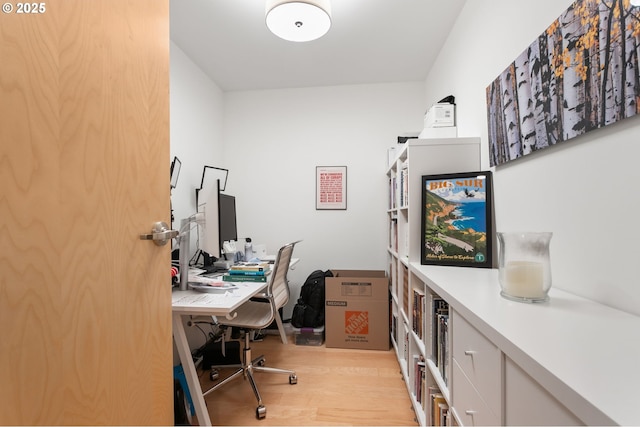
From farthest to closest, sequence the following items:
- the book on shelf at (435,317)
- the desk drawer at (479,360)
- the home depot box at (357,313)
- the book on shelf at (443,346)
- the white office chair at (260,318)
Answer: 1. the home depot box at (357,313)
2. the white office chair at (260,318)
3. the book on shelf at (435,317)
4. the book on shelf at (443,346)
5. the desk drawer at (479,360)

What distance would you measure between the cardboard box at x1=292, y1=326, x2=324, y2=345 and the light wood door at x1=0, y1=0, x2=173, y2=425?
178cm

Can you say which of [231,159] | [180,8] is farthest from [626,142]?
[231,159]

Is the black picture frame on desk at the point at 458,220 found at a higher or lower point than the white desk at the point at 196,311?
higher

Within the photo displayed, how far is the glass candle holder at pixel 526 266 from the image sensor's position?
0.85m

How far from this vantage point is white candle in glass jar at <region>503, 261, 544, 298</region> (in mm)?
845

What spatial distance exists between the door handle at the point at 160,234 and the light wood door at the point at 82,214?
0.07 ft

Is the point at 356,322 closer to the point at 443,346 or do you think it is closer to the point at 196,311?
the point at 443,346

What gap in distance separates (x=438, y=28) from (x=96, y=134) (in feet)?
7.77

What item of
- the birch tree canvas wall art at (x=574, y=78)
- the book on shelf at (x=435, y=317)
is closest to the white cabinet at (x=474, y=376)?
the book on shelf at (x=435, y=317)

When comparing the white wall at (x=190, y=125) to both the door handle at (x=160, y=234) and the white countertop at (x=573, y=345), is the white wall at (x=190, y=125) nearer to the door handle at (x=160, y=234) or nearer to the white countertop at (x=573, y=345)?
the door handle at (x=160, y=234)

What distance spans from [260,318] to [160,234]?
115cm

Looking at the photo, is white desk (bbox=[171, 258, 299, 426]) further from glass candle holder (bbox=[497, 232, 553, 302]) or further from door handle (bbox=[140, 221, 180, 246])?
glass candle holder (bbox=[497, 232, 553, 302])

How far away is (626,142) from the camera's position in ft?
2.50

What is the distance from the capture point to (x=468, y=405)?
0.87 m
